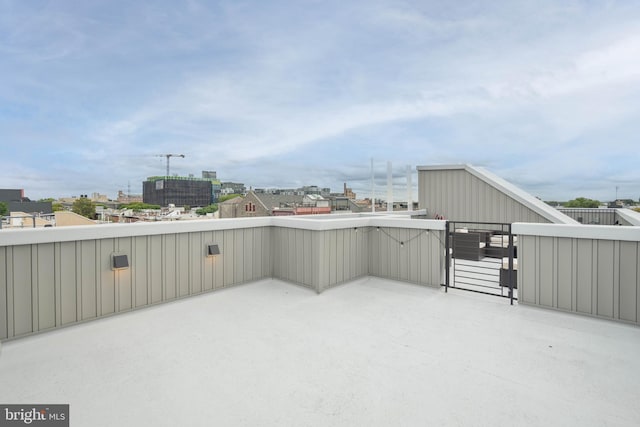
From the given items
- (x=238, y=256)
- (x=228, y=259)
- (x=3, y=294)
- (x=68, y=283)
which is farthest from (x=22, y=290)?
(x=238, y=256)

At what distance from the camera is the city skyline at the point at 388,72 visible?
822 cm

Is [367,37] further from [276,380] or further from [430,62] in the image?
[276,380]

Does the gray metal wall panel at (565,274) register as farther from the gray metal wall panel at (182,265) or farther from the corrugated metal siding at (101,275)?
the gray metal wall panel at (182,265)

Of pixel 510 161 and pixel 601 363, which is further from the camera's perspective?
pixel 510 161

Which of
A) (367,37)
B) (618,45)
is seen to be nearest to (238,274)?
(367,37)

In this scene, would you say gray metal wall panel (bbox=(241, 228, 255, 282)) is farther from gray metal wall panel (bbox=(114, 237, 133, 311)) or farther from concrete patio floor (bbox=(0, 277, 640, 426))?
gray metal wall panel (bbox=(114, 237, 133, 311))

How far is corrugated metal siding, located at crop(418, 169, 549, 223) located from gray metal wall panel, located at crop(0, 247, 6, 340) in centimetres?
933

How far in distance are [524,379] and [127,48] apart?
56.6 feet

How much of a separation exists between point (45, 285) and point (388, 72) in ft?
38.7

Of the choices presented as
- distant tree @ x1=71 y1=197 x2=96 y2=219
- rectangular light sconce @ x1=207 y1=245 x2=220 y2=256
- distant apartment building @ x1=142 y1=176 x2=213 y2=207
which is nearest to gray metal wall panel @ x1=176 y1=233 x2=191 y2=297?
rectangular light sconce @ x1=207 y1=245 x2=220 y2=256

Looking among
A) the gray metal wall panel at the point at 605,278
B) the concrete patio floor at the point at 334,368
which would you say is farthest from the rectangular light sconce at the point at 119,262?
the gray metal wall panel at the point at 605,278

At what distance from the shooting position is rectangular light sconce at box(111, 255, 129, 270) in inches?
163

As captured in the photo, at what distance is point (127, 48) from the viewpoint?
43.7 feet

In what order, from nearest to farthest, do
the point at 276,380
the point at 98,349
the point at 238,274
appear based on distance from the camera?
the point at 276,380, the point at 98,349, the point at 238,274
